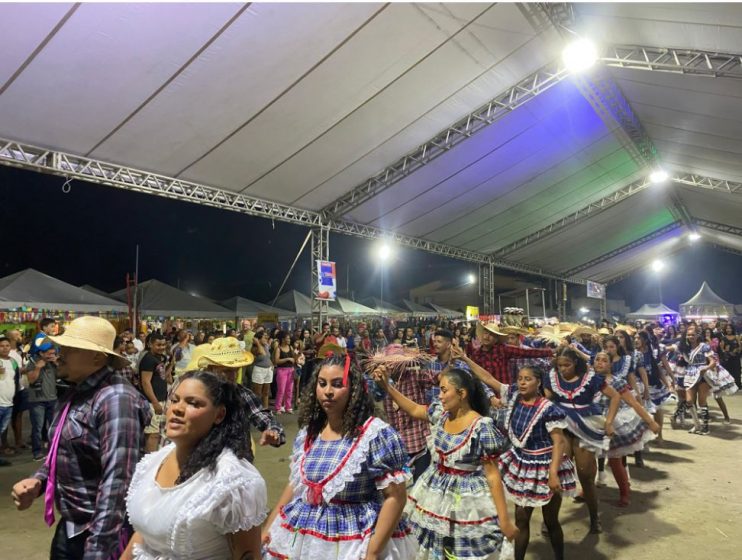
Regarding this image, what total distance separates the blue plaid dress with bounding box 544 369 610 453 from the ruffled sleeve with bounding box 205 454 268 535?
10.3 feet

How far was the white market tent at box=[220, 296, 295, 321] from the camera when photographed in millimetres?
14952

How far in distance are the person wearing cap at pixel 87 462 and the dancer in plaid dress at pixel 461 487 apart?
4.66 ft

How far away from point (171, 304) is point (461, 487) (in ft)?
39.5

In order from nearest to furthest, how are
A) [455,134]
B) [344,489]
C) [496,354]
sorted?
1. [344,489]
2. [496,354]
3. [455,134]

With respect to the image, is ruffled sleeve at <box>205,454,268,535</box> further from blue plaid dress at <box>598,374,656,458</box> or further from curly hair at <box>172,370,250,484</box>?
blue plaid dress at <box>598,374,656,458</box>

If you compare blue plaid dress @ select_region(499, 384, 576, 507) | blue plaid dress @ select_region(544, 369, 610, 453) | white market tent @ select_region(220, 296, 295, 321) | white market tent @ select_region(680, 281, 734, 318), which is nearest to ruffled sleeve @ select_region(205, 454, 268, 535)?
blue plaid dress @ select_region(499, 384, 576, 507)

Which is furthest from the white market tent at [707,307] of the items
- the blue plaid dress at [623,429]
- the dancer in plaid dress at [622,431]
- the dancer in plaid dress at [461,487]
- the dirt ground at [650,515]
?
the dancer in plaid dress at [461,487]

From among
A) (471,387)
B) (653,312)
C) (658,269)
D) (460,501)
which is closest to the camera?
(460,501)

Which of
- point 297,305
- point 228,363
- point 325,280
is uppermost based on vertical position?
point 325,280

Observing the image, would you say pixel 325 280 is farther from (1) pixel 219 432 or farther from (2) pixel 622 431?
(1) pixel 219 432

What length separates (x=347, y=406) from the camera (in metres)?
2.12

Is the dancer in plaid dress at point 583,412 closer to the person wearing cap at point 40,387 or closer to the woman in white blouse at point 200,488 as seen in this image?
the woman in white blouse at point 200,488

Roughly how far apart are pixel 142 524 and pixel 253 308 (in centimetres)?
1417

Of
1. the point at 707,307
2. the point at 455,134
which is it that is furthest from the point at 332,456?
the point at 707,307
